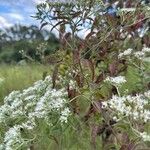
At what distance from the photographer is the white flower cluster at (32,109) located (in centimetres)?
322

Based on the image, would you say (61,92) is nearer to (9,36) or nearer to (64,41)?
(64,41)

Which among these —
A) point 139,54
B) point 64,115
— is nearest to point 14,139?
point 64,115

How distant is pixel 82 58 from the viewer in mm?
3574

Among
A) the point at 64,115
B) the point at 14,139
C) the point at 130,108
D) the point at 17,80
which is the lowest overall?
the point at 17,80

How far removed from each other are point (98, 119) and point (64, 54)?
467 mm

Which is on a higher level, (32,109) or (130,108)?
(130,108)

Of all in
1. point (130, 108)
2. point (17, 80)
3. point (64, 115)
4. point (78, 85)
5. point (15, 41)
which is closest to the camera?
point (130, 108)

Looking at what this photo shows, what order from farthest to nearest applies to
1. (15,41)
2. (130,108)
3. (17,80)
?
(15,41) → (17,80) → (130,108)

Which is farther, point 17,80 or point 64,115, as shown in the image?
point 17,80

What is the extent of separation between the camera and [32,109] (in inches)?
143

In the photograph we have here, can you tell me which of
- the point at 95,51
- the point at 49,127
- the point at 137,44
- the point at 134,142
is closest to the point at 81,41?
the point at 95,51

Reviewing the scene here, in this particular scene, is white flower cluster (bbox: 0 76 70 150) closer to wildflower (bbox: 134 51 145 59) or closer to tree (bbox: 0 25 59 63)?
wildflower (bbox: 134 51 145 59)

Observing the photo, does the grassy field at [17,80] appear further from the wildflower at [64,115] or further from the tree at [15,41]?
the tree at [15,41]

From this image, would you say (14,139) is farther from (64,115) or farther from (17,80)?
(17,80)
